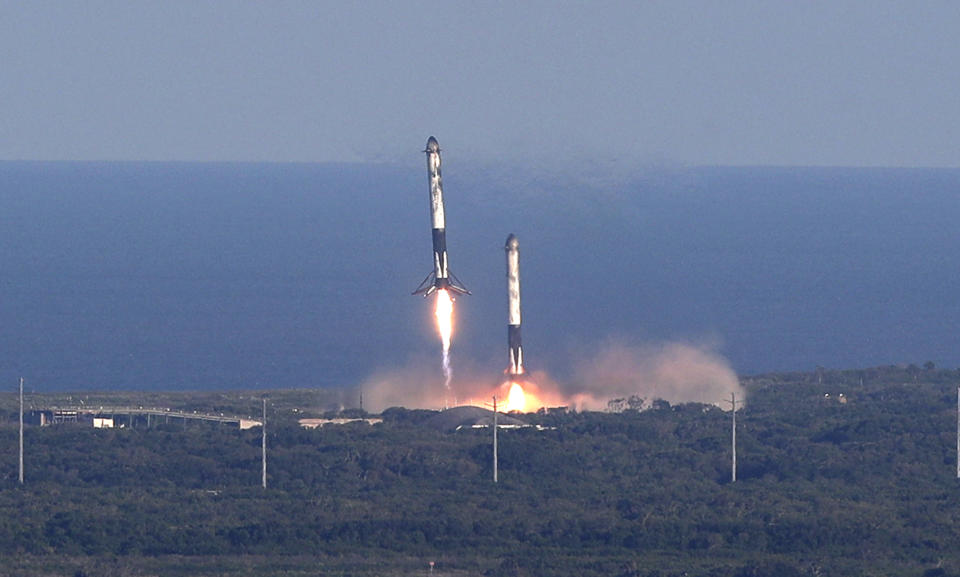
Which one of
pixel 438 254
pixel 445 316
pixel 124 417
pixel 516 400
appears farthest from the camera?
pixel 124 417

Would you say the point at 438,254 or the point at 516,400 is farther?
the point at 516,400

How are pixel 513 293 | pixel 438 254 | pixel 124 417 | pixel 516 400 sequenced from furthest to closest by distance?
pixel 124 417 < pixel 516 400 < pixel 513 293 < pixel 438 254

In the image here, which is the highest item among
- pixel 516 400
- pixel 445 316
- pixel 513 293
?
pixel 513 293

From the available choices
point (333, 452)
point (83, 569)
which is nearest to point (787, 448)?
point (333, 452)

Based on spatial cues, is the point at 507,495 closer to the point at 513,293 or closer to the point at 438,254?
the point at 438,254

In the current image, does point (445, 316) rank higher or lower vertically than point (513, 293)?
lower

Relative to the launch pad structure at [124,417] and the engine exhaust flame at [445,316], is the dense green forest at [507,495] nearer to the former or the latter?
the launch pad structure at [124,417]

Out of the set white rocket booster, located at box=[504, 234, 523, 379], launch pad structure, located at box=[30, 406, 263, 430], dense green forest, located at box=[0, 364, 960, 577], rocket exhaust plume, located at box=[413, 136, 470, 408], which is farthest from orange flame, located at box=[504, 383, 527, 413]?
launch pad structure, located at box=[30, 406, 263, 430]

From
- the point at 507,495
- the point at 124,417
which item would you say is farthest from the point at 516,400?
the point at 507,495

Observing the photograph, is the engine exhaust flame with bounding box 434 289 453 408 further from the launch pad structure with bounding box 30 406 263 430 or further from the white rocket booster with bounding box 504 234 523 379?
the launch pad structure with bounding box 30 406 263 430
